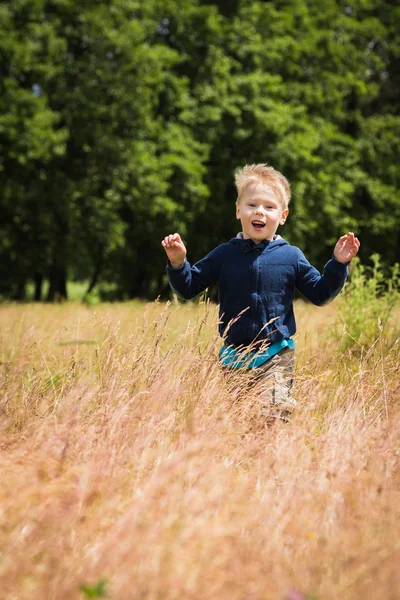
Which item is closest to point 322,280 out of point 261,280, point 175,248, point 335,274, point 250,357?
point 335,274

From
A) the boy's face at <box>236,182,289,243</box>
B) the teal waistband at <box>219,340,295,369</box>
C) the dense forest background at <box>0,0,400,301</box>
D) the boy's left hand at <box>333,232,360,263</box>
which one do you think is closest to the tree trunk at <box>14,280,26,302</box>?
the dense forest background at <box>0,0,400,301</box>

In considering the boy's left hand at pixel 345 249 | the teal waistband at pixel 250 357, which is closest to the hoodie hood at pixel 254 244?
the boy's left hand at pixel 345 249

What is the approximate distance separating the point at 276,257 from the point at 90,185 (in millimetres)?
15776

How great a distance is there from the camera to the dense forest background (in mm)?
17656

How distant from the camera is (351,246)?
12.3 ft

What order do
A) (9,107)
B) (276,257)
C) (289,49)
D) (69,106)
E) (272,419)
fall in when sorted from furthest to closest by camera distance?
(289,49) → (69,106) → (9,107) → (276,257) → (272,419)

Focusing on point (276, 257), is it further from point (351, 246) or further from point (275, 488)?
point (275, 488)

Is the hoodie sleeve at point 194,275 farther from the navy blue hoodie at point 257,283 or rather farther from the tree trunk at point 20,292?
the tree trunk at point 20,292

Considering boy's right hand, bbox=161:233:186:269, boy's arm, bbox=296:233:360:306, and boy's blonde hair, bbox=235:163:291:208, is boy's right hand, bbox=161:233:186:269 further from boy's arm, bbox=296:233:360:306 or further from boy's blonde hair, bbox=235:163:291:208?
boy's arm, bbox=296:233:360:306

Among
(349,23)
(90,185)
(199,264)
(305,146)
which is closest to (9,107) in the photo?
(90,185)

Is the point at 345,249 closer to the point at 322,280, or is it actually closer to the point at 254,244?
the point at 322,280

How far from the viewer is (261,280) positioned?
150 inches

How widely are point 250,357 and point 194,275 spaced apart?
1.98 ft

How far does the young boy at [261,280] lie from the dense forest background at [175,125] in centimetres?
1364
